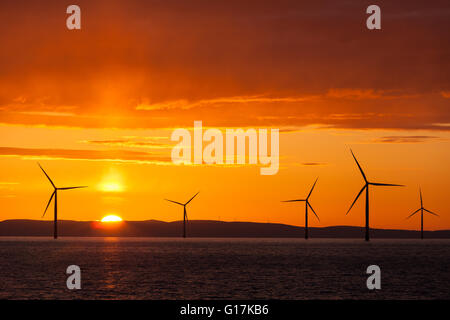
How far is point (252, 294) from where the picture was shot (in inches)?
2491

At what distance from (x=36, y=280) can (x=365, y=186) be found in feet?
410

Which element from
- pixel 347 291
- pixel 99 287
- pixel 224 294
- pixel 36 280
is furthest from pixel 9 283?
pixel 347 291

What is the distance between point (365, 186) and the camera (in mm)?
186625

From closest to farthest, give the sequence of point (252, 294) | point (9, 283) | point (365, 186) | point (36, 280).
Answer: point (252, 294) → point (9, 283) → point (36, 280) → point (365, 186)
